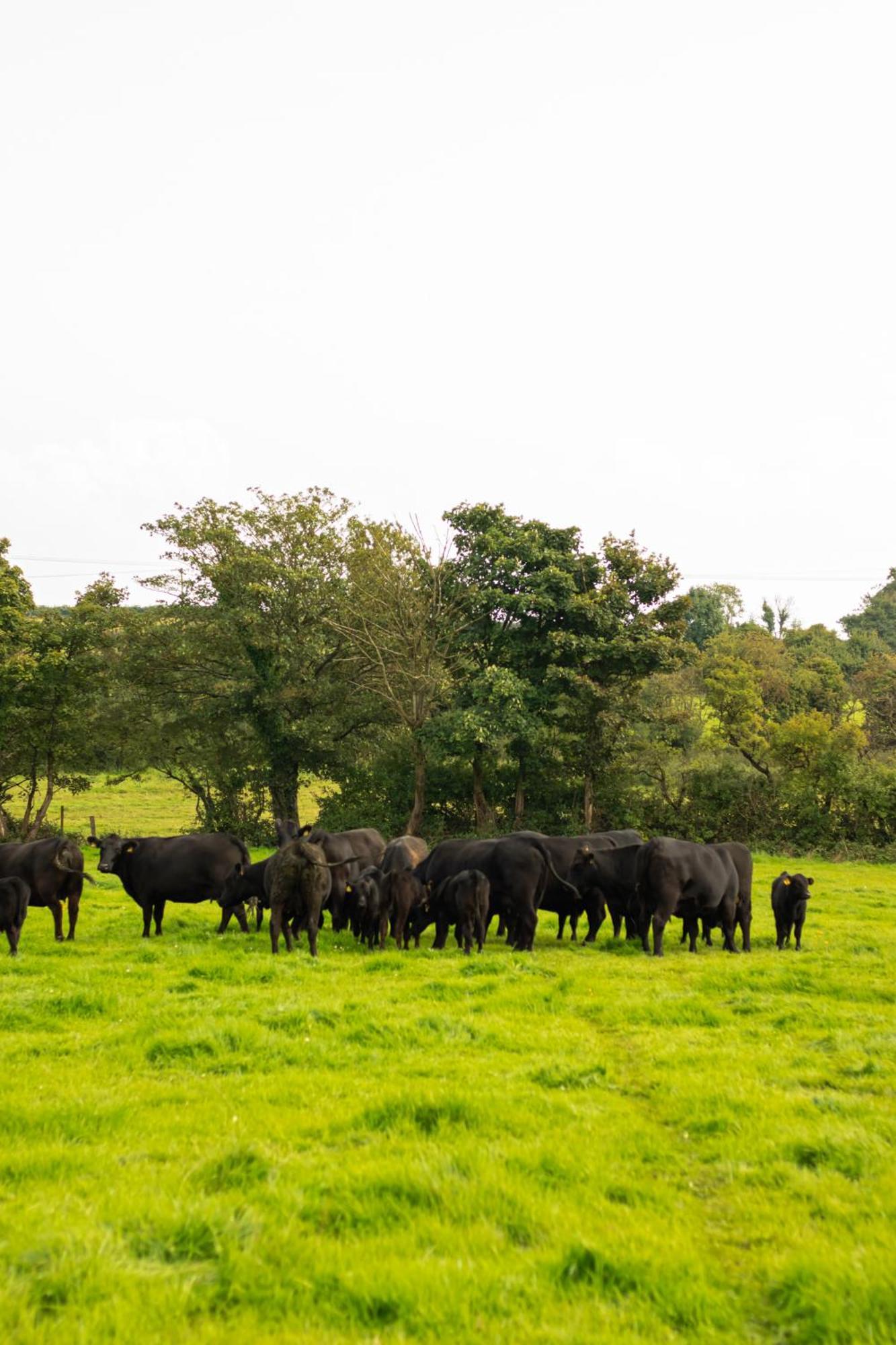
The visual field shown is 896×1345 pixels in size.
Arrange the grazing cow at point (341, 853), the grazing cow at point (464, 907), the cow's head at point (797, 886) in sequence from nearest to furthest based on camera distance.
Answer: the grazing cow at point (464, 907), the cow's head at point (797, 886), the grazing cow at point (341, 853)

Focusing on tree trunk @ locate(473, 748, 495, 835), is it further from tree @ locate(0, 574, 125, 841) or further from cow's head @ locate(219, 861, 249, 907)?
cow's head @ locate(219, 861, 249, 907)

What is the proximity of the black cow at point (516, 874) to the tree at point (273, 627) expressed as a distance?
15896 millimetres

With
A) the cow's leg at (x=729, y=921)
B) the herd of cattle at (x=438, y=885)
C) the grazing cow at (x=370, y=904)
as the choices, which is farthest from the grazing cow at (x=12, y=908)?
the cow's leg at (x=729, y=921)

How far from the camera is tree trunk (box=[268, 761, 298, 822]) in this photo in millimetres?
32875

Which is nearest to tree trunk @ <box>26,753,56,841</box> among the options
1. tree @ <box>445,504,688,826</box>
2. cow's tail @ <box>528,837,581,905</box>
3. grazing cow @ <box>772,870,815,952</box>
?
tree @ <box>445,504,688,826</box>

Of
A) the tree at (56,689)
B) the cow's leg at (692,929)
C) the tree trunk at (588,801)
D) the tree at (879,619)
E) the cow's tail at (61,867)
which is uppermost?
the tree at (879,619)

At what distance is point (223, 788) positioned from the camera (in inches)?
1423

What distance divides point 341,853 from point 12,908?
6.52 metres

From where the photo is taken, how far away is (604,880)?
16.5 m

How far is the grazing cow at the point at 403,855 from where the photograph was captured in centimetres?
1770

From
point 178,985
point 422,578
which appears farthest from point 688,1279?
point 422,578

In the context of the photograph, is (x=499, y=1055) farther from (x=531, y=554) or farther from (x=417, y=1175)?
(x=531, y=554)

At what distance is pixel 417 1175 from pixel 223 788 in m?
32.0

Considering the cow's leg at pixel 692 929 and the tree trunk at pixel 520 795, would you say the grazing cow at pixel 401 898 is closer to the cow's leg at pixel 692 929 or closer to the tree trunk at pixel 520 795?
the cow's leg at pixel 692 929
